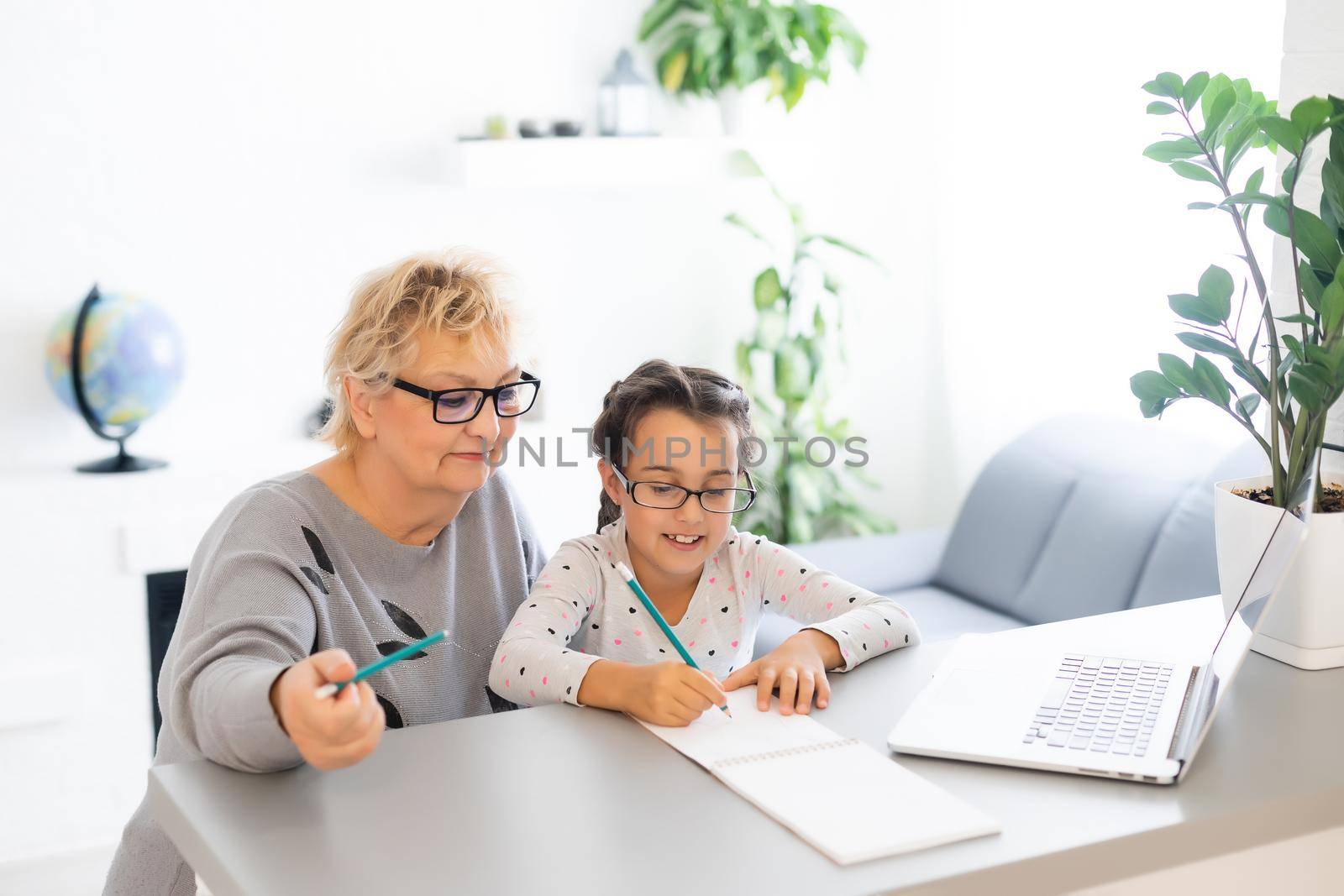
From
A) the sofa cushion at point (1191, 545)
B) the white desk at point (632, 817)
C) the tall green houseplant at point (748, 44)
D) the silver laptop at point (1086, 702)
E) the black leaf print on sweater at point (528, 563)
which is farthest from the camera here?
the tall green houseplant at point (748, 44)

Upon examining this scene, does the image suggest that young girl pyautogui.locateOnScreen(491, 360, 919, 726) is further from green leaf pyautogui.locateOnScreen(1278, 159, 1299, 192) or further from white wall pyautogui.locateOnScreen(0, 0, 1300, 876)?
white wall pyautogui.locateOnScreen(0, 0, 1300, 876)

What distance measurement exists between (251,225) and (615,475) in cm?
189

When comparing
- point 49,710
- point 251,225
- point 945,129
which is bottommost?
point 49,710

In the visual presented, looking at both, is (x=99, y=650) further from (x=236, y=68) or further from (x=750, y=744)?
(x=750, y=744)

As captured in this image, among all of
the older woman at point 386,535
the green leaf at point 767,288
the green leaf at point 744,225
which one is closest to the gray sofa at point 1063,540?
the green leaf at point 767,288

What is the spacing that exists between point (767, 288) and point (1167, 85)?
2118mm

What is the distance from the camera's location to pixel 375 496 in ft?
5.51

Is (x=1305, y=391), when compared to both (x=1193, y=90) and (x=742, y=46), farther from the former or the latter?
(x=742, y=46)

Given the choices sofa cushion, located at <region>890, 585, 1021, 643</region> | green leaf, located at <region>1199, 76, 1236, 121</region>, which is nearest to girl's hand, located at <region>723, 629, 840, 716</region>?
green leaf, located at <region>1199, 76, 1236, 121</region>

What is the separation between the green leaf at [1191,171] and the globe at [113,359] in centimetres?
220

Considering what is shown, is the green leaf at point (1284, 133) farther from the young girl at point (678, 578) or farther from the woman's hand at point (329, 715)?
the woman's hand at point (329, 715)

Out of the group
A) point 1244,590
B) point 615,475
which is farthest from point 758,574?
point 1244,590

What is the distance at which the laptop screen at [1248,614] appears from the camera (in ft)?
4.51

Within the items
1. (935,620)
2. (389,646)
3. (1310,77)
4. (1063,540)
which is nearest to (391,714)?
(389,646)
